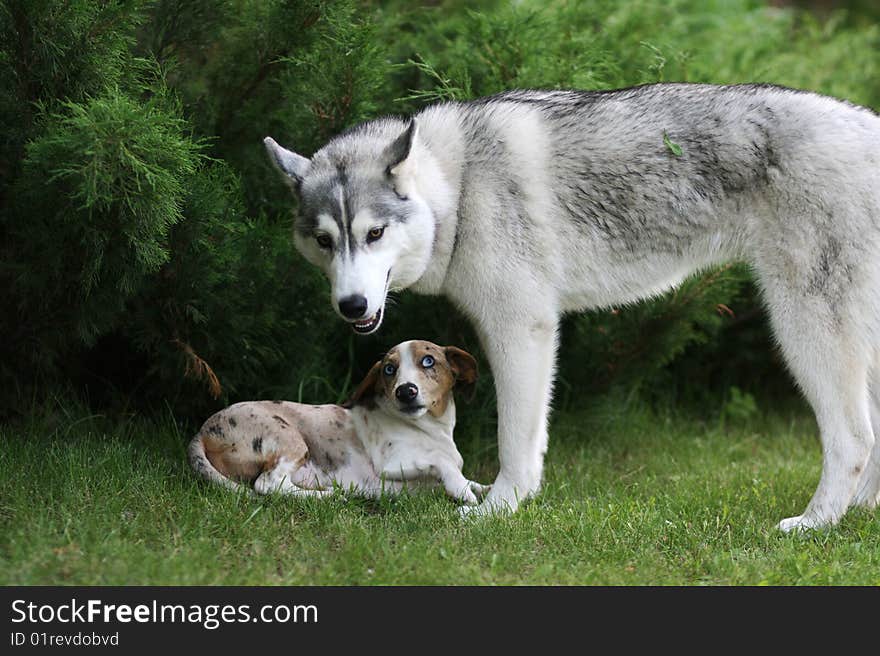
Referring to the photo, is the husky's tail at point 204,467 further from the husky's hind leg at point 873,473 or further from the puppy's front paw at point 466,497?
the husky's hind leg at point 873,473

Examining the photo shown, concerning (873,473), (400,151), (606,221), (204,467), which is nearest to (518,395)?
(606,221)

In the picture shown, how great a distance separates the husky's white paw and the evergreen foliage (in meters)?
1.74

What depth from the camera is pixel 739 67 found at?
25.0 ft

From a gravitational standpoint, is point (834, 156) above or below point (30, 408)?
above

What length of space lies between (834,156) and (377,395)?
2.47 metres

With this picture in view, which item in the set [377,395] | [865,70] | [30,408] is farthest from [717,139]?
[865,70]

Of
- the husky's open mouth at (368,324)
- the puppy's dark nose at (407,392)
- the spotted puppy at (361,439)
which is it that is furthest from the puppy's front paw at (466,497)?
the husky's open mouth at (368,324)

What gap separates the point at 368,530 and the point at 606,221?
6.17 feet

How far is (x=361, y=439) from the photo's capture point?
17.2 feet

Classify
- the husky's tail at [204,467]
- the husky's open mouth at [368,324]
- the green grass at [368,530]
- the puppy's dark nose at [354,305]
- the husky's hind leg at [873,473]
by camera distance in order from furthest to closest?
the husky's hind leg at [873,473] < the husky's tail at [204,467] < the husky's open mouth at [368,324] < the puppy's dark nose at [354,305] < the green grass at [368,530]

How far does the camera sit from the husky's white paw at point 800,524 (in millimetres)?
4797

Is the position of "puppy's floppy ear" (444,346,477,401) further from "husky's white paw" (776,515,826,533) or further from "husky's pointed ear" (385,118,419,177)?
"husky's white paw" (776,515,826,533)
